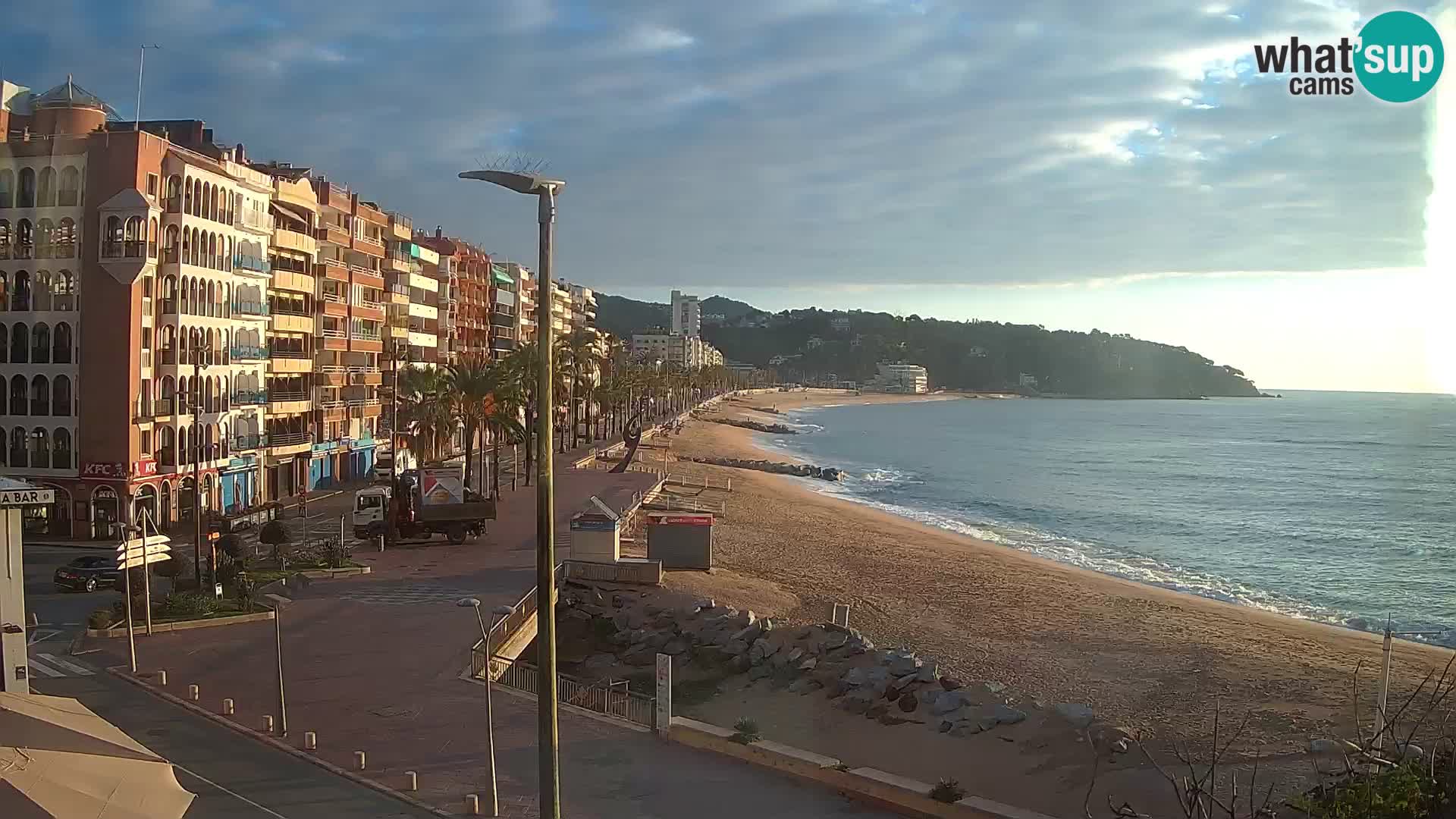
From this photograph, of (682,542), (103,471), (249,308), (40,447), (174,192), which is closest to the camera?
(682,542)

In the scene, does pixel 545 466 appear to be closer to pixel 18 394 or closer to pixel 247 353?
pixel 18 394

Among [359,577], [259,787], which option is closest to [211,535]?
[359,577]

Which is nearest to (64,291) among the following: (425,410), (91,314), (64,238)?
(91,314)

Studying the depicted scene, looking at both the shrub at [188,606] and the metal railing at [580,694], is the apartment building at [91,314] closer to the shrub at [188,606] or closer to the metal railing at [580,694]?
the shrub at [188,606]

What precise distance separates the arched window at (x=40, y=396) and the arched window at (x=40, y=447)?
2.32 ft

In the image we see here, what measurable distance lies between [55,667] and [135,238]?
2621 centimetres

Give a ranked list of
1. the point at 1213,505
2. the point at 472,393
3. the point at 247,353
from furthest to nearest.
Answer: the point at 1213,505
the point at 247,353
the point at 472,393

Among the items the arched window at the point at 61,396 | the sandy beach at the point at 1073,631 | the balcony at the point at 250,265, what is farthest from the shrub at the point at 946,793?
the balcony at the point at 250,265

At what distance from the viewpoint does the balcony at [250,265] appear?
5144cm

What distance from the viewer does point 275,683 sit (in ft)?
70.3

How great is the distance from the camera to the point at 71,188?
4338 centimetres

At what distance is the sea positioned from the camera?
46.4 meters

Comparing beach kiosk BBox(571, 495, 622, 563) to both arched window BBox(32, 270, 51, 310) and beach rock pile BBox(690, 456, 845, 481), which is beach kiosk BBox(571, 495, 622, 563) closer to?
arched window BBox(32, 270, 51, 310)

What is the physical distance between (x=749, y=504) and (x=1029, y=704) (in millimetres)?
39934
